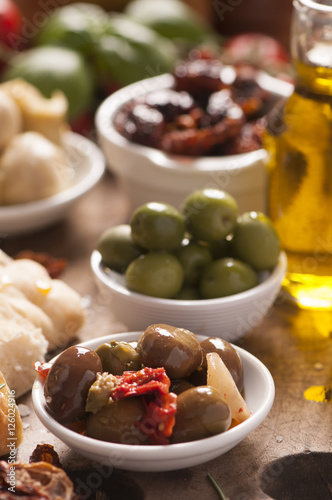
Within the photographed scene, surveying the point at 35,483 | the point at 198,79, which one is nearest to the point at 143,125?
the point at 198,79

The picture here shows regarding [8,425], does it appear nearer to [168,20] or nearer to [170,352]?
[170,352]

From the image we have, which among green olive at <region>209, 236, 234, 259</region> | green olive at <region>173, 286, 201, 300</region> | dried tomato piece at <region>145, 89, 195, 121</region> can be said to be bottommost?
green olive at <region>173, 286, 201, 300</region>

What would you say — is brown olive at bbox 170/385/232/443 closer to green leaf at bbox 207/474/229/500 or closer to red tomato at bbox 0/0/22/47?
green leaf at bbox 207/474/229/500

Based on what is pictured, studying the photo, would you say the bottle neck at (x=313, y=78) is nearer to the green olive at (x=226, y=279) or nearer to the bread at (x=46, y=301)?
the green olive at (x=226, y=279)

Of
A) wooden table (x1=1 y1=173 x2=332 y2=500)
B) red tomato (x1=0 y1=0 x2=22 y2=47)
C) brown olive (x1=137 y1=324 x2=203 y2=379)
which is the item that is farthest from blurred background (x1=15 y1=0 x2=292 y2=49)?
brown olive (x1=137 y1=324 x2=203 y2=379)

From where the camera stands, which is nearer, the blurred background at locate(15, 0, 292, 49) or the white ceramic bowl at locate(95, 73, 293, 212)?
the white ceramic bowl at locate(95, 73, 293, 212)

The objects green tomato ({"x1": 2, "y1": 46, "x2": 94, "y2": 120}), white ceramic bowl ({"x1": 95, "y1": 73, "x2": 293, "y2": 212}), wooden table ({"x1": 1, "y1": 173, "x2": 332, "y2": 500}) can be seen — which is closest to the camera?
wooden table ({"x1": 1, "y1": 173, "x2": 332, "y2": 500})

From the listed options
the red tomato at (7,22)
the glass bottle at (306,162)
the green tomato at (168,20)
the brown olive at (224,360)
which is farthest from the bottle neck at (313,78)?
the red tomato at (7,22)
